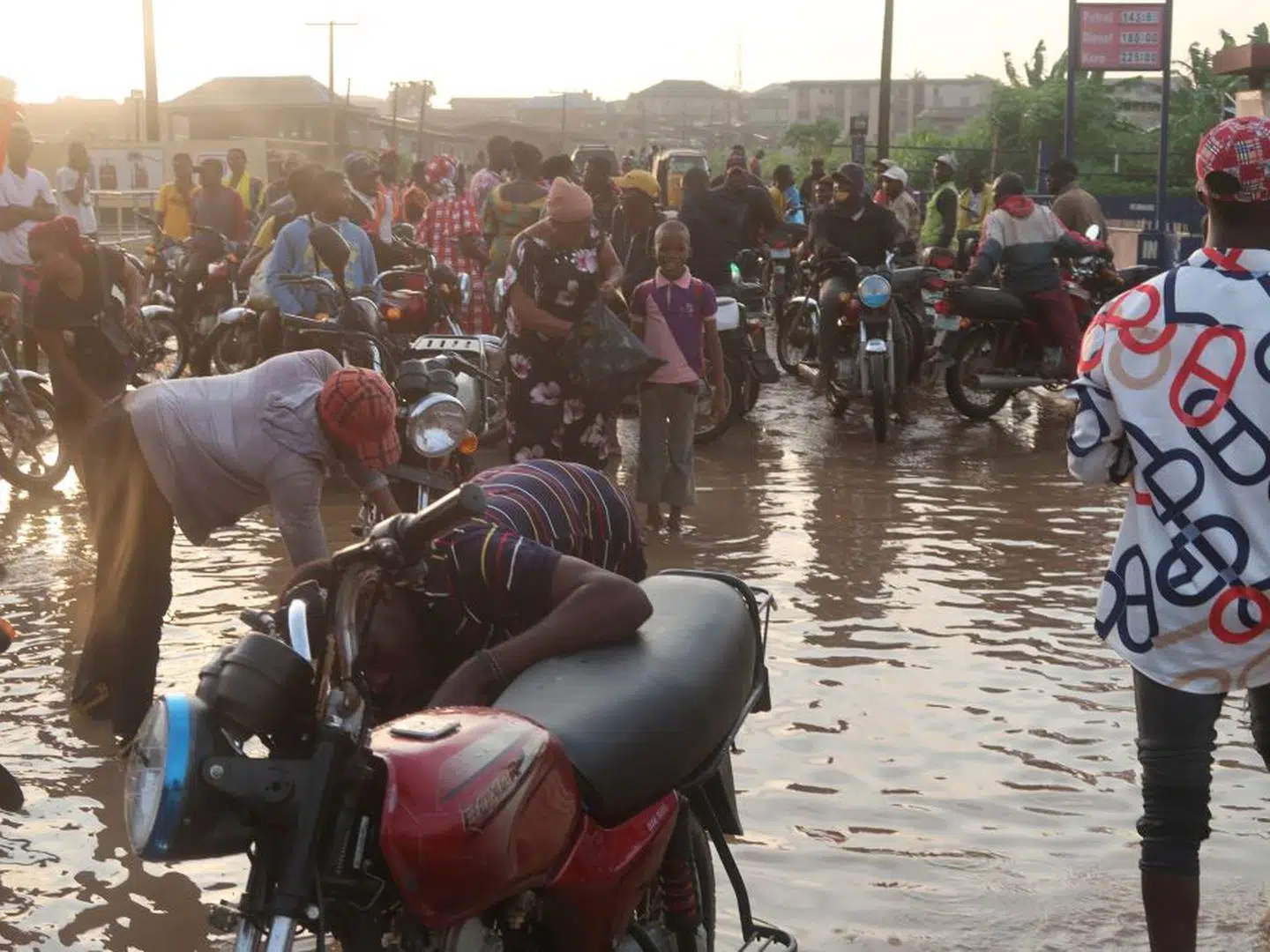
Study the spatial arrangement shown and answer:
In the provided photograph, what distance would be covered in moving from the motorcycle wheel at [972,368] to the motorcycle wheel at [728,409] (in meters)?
1.56

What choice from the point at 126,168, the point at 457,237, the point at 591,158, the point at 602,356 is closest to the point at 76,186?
the point at 457,237

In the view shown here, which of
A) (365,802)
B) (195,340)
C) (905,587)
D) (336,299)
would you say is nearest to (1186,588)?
(365,802)

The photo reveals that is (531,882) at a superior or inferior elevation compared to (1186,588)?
inferior

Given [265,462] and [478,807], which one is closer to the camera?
[478,807]

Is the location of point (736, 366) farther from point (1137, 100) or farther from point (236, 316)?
point (1137, 100)

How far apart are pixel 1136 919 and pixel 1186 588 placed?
126 cm

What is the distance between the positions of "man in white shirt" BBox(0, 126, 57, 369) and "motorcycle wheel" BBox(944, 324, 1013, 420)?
6384 mm

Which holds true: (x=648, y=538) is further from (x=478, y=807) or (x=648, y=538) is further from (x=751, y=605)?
(x=478, y=807)

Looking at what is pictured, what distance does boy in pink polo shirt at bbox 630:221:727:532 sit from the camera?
31.3 ft

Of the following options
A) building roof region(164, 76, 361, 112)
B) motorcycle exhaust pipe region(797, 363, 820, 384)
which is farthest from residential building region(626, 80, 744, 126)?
motorcycle exhaust pipe region(797, 363, 820, 384)

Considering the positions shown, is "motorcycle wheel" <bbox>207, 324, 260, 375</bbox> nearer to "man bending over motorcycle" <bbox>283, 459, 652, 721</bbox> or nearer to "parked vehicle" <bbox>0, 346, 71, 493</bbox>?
"parked vehicle" <bbox>0, 346, 71, 493</bbox>

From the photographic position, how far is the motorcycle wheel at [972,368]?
13.3 metres

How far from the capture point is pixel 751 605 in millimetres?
3768

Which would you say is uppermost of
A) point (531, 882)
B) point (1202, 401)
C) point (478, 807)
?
point (1202, 401)
